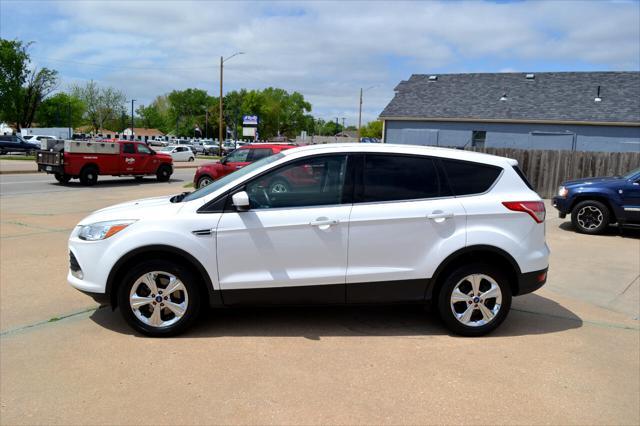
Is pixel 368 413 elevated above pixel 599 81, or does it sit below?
below

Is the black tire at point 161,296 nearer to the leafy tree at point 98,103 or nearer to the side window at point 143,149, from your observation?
the side window at point 143,149

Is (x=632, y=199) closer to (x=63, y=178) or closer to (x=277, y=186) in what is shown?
(x=277, y=186)

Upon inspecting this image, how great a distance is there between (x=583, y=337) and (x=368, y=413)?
266 centimetres

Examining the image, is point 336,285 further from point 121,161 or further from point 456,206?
point 121,161

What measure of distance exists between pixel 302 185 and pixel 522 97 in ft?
96.9

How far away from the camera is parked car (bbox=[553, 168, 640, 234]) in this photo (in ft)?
34.1

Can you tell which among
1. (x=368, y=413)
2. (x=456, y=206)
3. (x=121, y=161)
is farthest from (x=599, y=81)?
(x=368, y=413)

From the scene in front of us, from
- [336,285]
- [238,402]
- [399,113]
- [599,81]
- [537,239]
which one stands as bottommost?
[238,402]

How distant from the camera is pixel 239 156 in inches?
659

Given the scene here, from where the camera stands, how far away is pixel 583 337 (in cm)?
496

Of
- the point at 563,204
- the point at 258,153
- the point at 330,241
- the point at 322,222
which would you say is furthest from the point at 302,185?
the point at 258,153

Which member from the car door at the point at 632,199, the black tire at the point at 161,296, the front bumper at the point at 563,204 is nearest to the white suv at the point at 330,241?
the black tire at the point at 161,296

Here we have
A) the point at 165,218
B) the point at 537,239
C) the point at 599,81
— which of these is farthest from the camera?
the point at 599,81

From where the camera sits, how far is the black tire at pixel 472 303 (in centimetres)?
470
